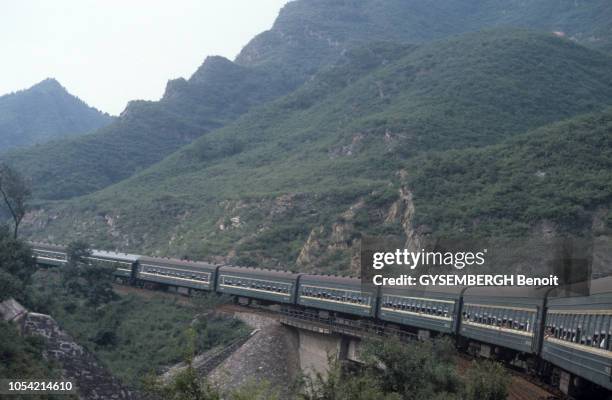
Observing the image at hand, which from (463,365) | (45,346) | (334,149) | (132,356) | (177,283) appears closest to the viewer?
(45,346)

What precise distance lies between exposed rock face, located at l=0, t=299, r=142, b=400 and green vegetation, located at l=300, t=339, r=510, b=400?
267 inches

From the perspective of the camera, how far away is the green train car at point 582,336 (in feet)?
45.4

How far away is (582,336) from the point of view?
50.6 feet

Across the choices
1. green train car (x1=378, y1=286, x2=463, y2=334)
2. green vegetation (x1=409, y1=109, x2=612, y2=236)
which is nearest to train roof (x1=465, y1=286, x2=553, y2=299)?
green train car (x1=378, y1=286, x2=463, y2=334)

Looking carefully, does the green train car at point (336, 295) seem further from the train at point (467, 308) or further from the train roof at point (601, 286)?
the train roof at point (601, 286)

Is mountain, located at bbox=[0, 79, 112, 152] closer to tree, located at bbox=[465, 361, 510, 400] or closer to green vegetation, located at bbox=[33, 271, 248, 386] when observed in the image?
green vegetation, located at bbox=[33, 271, 248, 386]

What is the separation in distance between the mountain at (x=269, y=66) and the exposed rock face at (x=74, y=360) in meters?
59.0

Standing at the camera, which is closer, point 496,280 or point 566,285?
point 566,285

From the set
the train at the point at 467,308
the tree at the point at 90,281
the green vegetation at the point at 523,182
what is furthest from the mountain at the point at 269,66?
the green vegetation at the point at 523,182

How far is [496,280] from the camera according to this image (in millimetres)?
24828

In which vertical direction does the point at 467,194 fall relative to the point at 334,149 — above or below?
below

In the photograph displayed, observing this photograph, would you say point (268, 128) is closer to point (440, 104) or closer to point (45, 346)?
point (440, 104)

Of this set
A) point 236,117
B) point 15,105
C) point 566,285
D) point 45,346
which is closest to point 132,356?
point 45,346

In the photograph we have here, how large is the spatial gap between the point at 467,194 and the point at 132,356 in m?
24.2
